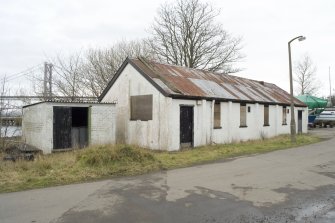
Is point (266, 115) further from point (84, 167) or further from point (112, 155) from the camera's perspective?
point (84, 167)

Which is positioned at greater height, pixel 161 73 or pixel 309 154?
pixel 161 73

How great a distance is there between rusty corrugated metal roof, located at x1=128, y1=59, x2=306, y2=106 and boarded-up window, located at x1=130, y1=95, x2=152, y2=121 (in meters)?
1.22

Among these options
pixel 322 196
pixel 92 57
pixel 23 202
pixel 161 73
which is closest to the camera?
pixel 23 202

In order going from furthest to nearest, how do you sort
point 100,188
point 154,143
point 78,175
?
point 154,143
point 78,175
point 100,188

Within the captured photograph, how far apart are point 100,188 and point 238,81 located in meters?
21.0

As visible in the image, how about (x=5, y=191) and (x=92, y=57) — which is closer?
(x=5, y=191)

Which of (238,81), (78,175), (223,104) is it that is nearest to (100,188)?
(78,175)

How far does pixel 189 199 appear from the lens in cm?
839

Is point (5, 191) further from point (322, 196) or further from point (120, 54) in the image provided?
point (120, 54)

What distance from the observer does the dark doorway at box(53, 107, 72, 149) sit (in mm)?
17573

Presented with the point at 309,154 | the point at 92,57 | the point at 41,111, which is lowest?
the point at 309,154

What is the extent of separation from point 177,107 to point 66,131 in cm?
547

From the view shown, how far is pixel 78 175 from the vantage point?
36.3 ft

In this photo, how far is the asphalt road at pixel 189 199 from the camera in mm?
7000
